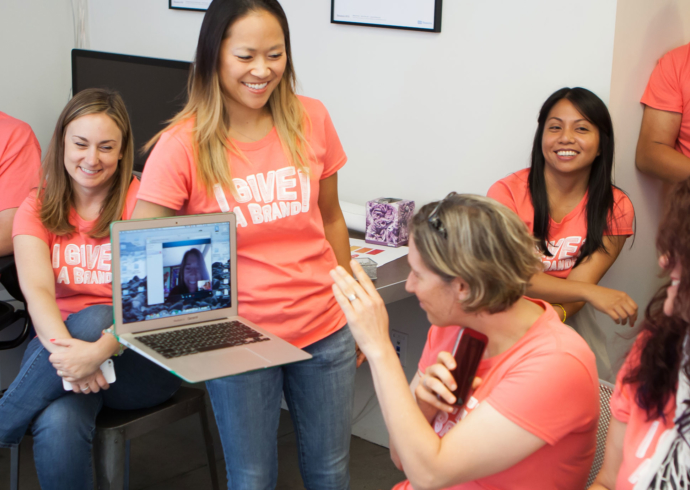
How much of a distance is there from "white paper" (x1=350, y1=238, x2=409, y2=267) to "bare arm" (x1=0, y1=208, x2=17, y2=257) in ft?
3.41

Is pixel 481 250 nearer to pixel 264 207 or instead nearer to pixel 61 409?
pixel 264 207

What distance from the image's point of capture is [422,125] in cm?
242

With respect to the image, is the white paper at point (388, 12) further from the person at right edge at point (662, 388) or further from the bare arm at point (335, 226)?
the person at right edge at point (662, 388)

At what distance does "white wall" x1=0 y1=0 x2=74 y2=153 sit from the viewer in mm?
3168

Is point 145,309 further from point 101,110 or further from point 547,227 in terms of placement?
point 547,227

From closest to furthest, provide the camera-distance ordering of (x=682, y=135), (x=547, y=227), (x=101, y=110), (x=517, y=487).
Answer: (x=517, y=487) → (x=101, y=110) → (x=547, y=227) → (x=682, y=135)

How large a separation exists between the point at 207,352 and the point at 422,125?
54.8 inches

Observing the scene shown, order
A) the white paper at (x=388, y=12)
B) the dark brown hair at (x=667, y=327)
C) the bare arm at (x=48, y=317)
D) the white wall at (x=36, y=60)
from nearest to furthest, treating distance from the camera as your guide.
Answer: the dark brown hair at (x=667, y=327), the bare arm at (x=48, y=317), the white paper at (x=388, y=12), the white wall at (x=36, y=60)

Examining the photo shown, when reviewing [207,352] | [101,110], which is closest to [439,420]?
[207,352]

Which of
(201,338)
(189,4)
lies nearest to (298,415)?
(201,338)

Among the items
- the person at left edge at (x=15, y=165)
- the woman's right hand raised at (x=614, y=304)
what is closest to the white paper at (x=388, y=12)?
the woman's right hand raised at (x=614, y=304)

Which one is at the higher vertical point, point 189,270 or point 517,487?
point 189,270

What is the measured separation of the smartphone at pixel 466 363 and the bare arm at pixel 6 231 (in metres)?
1.55

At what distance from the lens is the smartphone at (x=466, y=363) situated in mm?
1115
